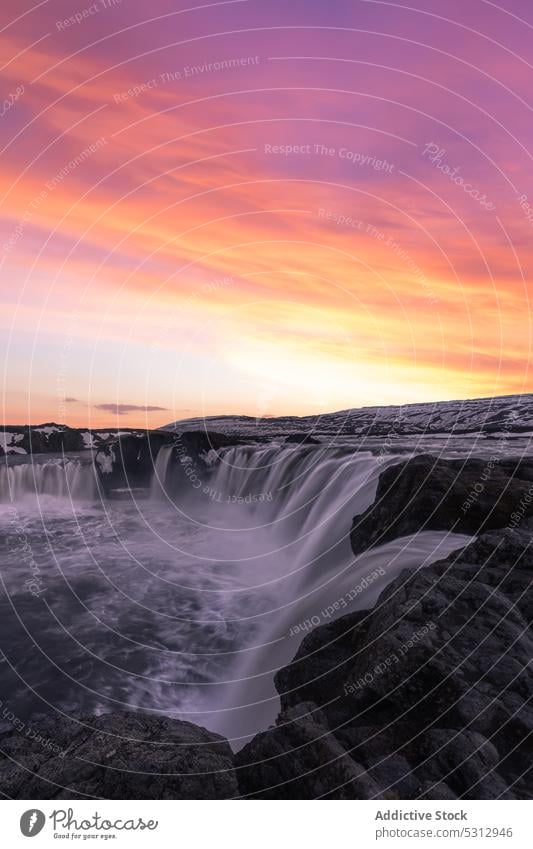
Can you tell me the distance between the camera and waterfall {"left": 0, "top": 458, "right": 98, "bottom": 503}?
3966cm

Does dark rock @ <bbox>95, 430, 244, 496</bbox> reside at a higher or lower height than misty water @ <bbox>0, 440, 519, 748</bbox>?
higher

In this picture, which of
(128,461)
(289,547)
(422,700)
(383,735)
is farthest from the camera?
(128,461)

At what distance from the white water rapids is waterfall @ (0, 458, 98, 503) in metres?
3.90

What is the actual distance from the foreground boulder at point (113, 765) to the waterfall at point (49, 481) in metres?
36.1

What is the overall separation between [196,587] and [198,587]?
8cm

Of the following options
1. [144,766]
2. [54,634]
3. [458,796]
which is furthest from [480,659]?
[54,634]

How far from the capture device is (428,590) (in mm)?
7289

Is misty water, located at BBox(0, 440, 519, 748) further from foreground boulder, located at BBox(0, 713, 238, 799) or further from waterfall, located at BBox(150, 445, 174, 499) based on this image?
waterfall, located at BBox(150, 445, 174, 499)

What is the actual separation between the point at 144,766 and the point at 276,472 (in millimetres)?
24812

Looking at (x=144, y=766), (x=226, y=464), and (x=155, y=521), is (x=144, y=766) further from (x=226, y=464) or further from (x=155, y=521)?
(x=226, y=464)

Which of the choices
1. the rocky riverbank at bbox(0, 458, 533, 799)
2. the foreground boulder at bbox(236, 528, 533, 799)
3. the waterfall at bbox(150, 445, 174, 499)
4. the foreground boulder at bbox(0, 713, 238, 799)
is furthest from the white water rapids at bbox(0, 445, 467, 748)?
the waterfall at bbox(150, 445, 174, 499)

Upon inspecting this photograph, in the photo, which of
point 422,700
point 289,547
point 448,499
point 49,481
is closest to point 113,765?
point 422,700

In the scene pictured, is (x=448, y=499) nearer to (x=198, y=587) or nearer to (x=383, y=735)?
(x=383, y=735)

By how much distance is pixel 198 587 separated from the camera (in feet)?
64.0
